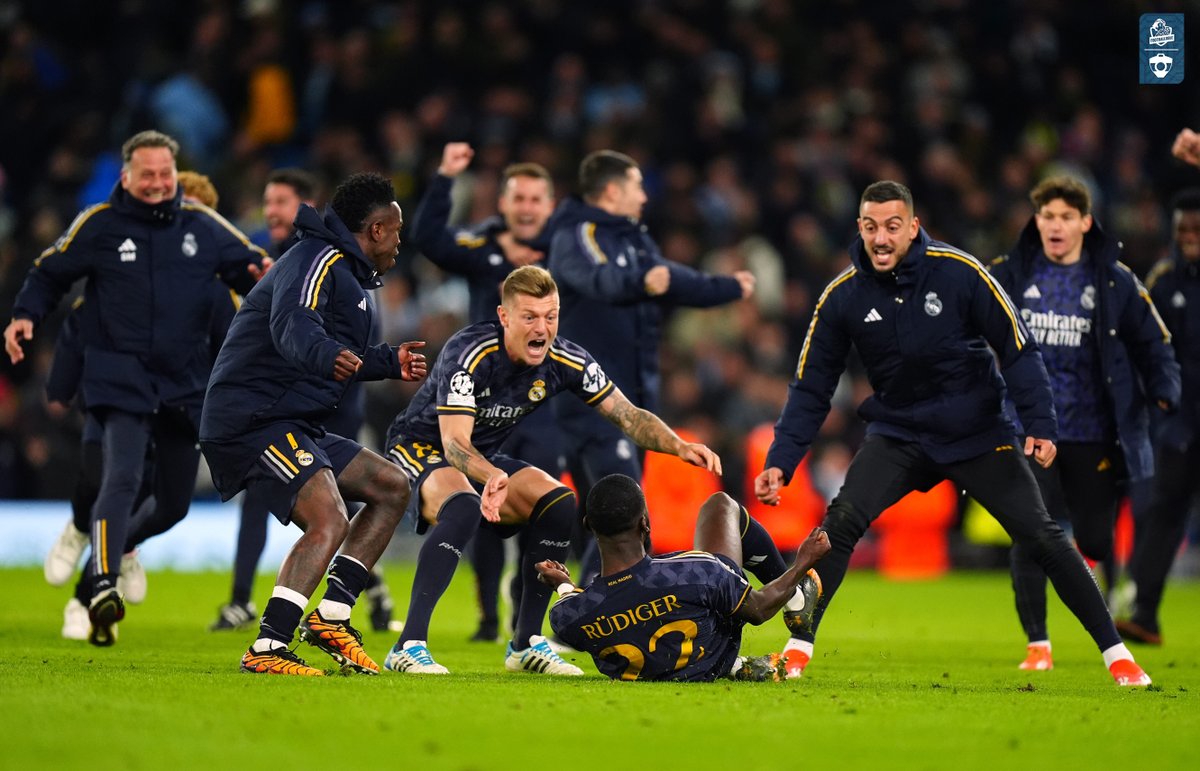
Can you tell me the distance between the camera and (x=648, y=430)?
8.10 meters

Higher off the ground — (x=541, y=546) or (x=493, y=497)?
(x=493, y=497)

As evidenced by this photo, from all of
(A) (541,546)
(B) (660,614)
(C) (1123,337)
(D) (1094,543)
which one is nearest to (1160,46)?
(C) (1123,337)

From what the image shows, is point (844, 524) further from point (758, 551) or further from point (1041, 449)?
point (1041, 449)

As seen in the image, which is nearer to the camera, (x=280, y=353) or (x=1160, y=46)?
(x=280, y=353)

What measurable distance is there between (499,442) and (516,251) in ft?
8.53

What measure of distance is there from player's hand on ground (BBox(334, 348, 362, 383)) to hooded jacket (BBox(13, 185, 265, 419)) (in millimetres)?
2924

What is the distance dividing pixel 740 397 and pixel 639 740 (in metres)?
12.1

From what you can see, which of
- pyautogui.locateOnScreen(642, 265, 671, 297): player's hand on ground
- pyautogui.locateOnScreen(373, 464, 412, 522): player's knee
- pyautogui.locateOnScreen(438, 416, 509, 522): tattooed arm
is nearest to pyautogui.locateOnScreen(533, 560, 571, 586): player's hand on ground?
pyautogui.locateOnScreen(438, 416, 509, 522): tattooed arm

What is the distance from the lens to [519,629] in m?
8.05

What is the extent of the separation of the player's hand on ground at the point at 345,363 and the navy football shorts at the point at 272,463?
0.66 metres

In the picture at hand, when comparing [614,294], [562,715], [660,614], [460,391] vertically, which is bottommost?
[562,715]

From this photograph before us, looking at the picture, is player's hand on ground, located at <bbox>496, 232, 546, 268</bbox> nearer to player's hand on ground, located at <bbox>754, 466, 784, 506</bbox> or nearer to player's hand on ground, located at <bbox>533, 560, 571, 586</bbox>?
player's hand on ground, located at <bbox>754, 466, 784, 506</bbox>

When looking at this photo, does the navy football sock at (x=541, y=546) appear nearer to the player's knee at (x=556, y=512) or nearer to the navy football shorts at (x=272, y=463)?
the player's knee at (x=556, y=512)

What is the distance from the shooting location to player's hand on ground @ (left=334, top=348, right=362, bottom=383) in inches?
269
